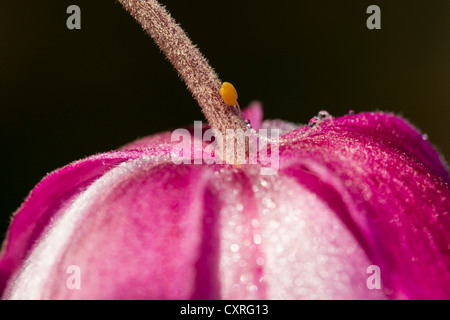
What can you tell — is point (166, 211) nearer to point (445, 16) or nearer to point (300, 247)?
point (300, 247)

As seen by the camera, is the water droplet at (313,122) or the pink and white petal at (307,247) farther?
the water droplet at (313,122)

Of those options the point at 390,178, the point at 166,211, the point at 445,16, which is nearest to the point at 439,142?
the point at 445,16

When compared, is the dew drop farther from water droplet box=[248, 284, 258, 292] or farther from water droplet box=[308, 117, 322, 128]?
water droplet box=[308, 117, 322, 128]

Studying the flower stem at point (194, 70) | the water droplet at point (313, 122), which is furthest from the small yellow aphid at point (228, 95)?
the water droplet at point (313, 122)

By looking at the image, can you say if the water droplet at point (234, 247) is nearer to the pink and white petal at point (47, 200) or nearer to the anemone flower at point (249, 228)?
the anemone flower at point (249, 228)

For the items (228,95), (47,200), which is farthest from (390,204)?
(47,200)

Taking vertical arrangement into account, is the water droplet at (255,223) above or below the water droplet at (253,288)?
above

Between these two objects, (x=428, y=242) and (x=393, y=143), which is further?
(x=393, y=143)
